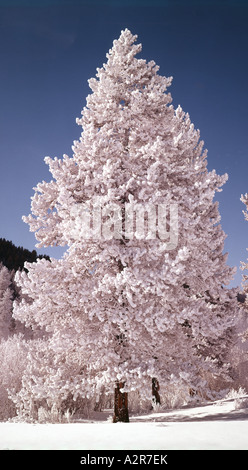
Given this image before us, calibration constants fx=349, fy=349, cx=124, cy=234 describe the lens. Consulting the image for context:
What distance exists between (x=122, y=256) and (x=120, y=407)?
3.38 metres

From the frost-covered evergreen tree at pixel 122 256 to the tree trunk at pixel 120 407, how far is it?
0.08ft

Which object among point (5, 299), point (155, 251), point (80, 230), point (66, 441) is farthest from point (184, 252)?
point (5, 299)

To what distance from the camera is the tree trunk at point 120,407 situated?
767 centimetres

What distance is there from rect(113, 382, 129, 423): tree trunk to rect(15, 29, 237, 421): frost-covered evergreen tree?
0.03 m

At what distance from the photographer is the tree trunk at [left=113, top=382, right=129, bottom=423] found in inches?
302

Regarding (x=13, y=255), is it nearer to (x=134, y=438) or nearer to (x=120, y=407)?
(x=120, y=407)

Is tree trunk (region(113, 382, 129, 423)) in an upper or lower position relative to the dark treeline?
lower

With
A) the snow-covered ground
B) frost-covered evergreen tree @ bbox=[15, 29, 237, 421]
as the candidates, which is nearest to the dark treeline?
frost-covered evergreen tree @ bbox=[15, 29, 237, 421]

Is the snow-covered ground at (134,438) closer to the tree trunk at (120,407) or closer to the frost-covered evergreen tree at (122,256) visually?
the frost-covered evergreen tree at (122,256)

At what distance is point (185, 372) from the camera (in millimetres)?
7172

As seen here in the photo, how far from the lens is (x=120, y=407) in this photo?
777 centimetres

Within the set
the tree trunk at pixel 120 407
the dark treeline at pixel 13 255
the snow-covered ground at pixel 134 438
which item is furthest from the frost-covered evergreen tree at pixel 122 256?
the dark treeline at pixel 13 255

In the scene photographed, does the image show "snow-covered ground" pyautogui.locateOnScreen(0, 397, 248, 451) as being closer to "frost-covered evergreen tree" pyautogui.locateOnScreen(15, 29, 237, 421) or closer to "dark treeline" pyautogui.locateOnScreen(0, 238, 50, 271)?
"frost-covered evergreen tree" pyautogui.locateOnScreen(15, 29, 237, 421)
